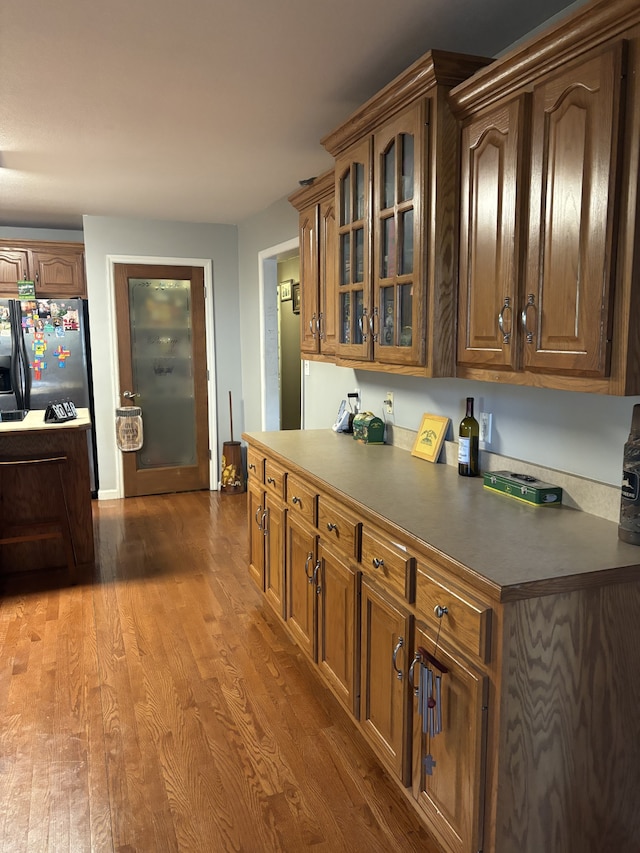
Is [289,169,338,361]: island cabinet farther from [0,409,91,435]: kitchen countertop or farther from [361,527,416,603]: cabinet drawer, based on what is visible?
[0,409,91,435]: kitchen countertop

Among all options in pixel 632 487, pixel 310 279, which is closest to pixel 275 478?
pixel 310 279

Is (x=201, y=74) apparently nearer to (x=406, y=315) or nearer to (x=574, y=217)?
(x=406, y=315)

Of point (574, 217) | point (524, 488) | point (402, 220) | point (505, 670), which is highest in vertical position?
point (402, 220)

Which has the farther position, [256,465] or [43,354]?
[43,354]

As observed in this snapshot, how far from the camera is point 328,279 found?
3.09 m

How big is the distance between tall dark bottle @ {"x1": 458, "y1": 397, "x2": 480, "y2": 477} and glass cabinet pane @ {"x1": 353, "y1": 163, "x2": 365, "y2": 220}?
928mm

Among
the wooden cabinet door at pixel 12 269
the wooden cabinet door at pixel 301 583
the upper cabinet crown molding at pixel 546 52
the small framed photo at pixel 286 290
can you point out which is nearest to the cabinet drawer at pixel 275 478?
the wooden cabinet door at pixel 301 583

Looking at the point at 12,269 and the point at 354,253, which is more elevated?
the point at 12,269

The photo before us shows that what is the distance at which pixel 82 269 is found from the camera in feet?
18.0

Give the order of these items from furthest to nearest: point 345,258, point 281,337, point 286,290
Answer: point 281,337 < point 286,290 < point 345,258

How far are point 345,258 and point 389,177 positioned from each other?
0.49 metres

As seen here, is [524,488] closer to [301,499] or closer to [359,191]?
[301,499]

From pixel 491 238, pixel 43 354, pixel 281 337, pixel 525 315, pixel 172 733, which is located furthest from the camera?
pixel 281 337

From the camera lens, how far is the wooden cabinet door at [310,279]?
3307 mm
